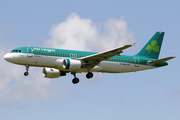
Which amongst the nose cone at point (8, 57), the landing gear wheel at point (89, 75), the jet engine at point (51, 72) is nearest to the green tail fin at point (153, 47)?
the landing gear wheel at point (89, 75)

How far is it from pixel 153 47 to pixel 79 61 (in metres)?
15.9

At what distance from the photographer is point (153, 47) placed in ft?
212

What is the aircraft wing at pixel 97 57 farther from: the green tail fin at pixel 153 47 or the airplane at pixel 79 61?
the green tail fin at pixel 153 47

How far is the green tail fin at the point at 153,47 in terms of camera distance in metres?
63.3

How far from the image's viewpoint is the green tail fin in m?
63.3

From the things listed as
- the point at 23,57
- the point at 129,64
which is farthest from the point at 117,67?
the point at 23,57

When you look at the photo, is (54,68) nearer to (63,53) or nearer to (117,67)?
(63,53)

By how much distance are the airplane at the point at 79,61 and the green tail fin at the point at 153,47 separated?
0.17m

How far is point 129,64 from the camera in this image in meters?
60.0

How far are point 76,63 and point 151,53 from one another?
15.6 metres

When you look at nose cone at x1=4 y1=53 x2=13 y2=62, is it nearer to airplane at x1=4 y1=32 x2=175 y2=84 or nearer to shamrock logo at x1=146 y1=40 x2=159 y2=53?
airplane at x1=4 y1=32 x2=175 y2=84

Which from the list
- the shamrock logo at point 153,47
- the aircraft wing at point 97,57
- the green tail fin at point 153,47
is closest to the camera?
the aircraft wing at point 97,57

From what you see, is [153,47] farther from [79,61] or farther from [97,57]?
[79,61]

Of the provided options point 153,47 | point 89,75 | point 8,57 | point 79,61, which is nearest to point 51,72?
point 89,75
